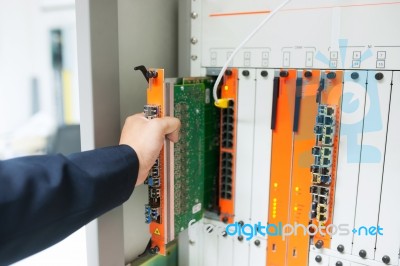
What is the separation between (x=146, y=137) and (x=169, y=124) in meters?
0.09

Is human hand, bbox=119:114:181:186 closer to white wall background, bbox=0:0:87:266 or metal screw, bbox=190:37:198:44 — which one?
metal screw, bbox=190:37:198:44

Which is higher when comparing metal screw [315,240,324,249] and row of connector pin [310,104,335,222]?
row of connector pin [310,104,335,222]

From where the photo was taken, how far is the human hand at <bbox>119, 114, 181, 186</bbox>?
104cm

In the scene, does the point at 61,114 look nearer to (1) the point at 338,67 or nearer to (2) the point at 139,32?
(2) the point at 139,32

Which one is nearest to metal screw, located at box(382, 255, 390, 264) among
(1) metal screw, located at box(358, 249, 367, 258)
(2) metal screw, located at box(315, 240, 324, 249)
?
(1) metal screw, located at box(358, 249, 367, 258)

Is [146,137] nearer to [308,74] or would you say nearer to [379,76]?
[308,74]

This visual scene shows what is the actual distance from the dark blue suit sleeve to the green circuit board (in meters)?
0.33

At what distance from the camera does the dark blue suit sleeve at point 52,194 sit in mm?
777

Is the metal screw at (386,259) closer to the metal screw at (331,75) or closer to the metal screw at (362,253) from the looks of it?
the metal screw at (362,253)

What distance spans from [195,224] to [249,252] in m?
0.25

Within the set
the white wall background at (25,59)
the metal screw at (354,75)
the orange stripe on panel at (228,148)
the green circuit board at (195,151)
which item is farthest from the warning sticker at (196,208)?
the white wall background at (25,59)

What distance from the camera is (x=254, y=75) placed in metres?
1.32

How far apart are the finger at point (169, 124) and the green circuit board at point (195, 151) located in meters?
0.10

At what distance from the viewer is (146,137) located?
3.43 feet
